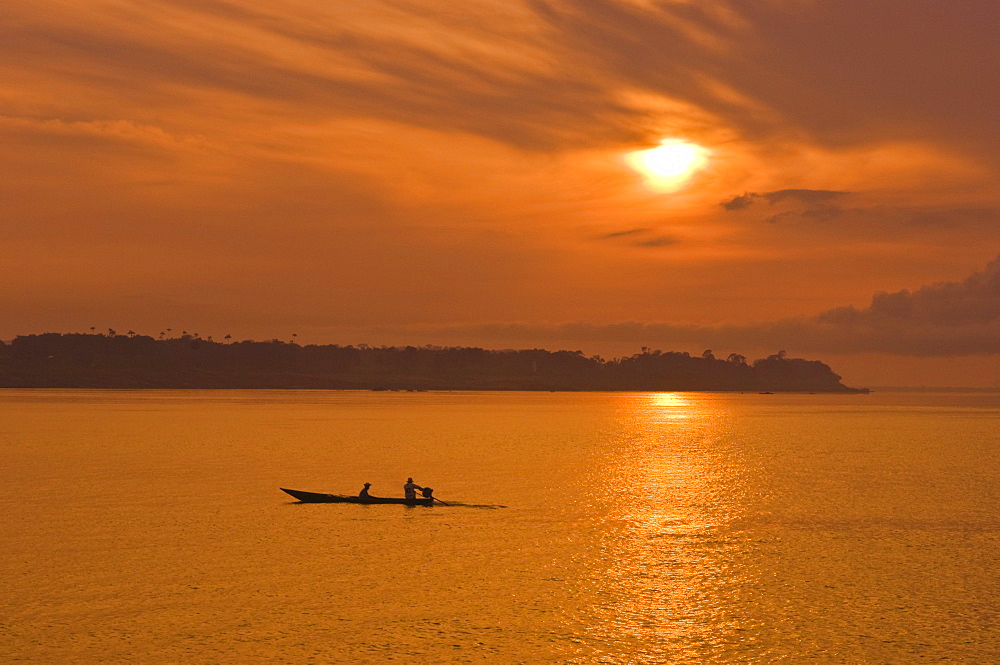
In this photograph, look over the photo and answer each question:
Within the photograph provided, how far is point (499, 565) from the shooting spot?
44.1 m

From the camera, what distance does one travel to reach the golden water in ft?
104

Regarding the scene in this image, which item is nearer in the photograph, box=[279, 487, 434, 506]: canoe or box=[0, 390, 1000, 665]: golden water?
box=[0, 390, 1000, 665]: golden water

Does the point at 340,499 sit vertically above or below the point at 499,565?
above

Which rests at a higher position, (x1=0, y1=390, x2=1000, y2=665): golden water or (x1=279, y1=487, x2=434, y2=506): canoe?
(x1=279, y1=487, x2=434, y2=506): canoe

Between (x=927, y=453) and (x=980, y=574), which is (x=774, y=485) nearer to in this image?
(x=980, y=574)

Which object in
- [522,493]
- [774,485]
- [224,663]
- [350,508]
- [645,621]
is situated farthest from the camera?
[774,485]

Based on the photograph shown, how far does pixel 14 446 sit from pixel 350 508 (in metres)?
69.6

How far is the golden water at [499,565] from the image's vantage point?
31.6 m

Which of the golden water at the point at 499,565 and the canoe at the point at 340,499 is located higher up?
the canoe at the point at 340,499

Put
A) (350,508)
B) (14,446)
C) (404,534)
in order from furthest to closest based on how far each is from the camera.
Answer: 1. (14,446)
2. (350,508)
3. (404,534)

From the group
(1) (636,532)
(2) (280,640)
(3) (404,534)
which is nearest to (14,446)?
(3) (404,534)

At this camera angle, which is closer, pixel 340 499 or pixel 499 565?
pixel 499 565

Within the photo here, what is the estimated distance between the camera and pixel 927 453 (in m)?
122

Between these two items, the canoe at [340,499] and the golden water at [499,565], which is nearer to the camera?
the golden water at [499,565]
